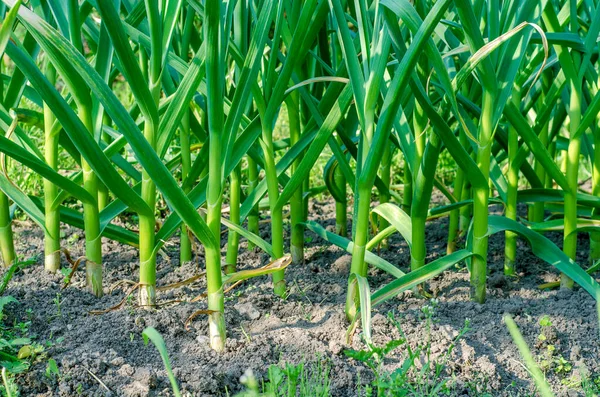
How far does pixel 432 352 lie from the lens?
1.92m

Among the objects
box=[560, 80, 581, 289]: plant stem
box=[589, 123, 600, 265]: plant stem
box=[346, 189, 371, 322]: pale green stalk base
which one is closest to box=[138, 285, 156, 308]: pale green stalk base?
box=[346, 189, 371, 322]: pale green stalk base

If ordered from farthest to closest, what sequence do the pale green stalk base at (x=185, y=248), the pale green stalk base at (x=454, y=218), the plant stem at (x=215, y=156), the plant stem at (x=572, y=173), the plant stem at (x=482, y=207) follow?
1. the pale green stalk base at (x=454, y=218)
2. the pale green stalk base at (x=185, y=248)
3. the plant stem at (x=572, y=173)
4. the plant stem at (x=482, y=207)
5. the plant stem at (x=215, y=156)

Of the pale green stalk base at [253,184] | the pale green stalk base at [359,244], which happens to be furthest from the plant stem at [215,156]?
the pale green stalk base at [253,184]

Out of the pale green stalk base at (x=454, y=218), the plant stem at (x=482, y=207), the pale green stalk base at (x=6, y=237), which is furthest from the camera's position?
the pale green stalk base at (x=454, y=218)

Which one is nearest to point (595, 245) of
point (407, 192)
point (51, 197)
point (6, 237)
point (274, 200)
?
point (407, 192)

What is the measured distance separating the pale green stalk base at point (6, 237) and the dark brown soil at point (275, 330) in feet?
0.24

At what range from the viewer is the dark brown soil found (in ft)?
5.90

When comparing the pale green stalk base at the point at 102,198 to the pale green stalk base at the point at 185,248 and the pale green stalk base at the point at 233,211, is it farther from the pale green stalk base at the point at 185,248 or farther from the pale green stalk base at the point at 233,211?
the pale green stalk base at the point at 233,211

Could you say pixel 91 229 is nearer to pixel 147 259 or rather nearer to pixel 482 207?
pixel 147 259

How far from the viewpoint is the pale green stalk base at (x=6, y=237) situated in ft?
7.72

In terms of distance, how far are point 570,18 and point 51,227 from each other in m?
1.63

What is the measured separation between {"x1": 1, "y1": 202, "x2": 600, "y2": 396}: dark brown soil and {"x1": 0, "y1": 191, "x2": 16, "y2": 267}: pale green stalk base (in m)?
0.07

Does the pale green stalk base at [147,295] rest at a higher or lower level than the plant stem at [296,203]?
lower

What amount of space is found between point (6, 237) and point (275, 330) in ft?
3.22
